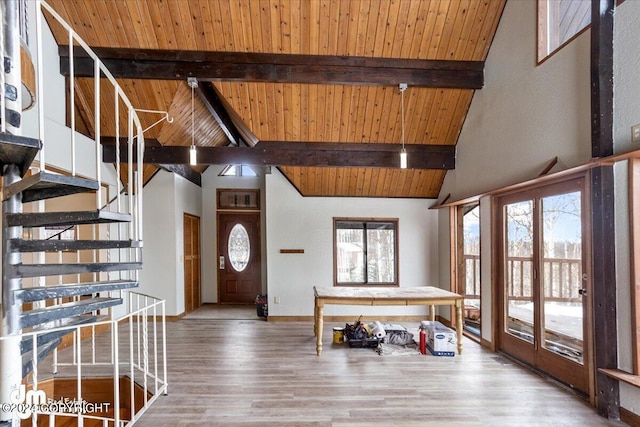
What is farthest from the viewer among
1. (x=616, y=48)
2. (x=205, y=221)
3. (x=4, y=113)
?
(x=205, y=221)

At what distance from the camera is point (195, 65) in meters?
4.01

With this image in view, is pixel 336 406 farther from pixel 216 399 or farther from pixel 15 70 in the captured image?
pixel 15 70

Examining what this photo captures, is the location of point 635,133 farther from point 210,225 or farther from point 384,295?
point 210,225

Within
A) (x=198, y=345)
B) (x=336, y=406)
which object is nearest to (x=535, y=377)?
(x=336, y=406)

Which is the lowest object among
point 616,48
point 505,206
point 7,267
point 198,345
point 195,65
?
point 198,345

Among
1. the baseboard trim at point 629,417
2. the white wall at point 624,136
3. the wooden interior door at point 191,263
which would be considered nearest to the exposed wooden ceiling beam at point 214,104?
the wooden interior door at point 191,263

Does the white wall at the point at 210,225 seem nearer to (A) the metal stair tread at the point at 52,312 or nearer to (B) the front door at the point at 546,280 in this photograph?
(A) the metal stair tread at the point at 52,312

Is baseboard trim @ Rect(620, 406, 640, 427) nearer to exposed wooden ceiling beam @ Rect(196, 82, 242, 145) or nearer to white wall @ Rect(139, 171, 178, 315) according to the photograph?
exposed wooden ceiling beam @ Rect(196, 82, 242, 145)

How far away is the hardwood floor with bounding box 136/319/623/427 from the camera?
265 cm

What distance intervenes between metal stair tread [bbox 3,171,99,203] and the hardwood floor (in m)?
1.93

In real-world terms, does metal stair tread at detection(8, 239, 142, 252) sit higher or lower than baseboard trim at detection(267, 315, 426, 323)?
higher

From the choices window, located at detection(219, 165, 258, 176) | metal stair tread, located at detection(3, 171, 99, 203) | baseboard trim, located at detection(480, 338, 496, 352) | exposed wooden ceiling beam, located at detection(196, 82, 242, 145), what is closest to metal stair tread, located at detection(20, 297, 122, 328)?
metal stair tread, located at detection(3, 171, 99, 203)

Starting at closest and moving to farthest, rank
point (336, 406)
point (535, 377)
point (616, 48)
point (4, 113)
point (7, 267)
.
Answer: point (4, 113) → point (7, 267) → point (616, 48) → point (336, 406) → point (535, 377)

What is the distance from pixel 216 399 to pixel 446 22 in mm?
4794
